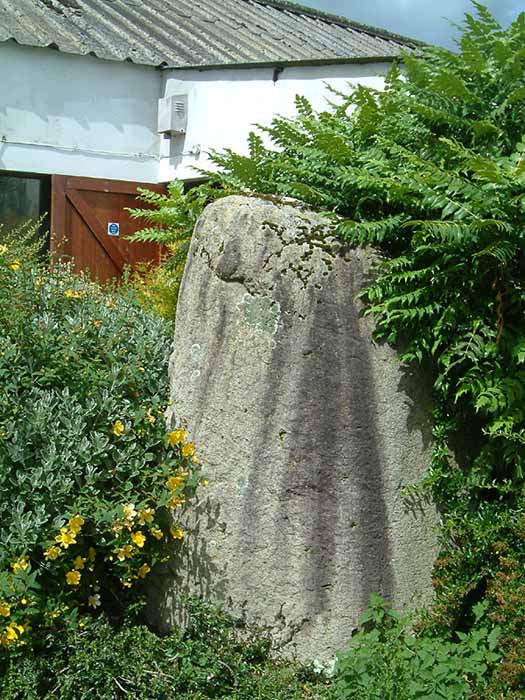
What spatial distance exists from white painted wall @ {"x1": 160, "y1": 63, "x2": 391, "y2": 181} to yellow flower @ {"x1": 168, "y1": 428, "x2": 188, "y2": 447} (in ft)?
13.7

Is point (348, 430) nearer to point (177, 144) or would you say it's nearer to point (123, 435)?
point (123, 435)

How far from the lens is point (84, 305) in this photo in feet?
17.7

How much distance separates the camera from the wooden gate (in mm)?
10992

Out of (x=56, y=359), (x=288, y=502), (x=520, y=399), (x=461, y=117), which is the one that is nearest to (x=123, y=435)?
(x=56, y=359)

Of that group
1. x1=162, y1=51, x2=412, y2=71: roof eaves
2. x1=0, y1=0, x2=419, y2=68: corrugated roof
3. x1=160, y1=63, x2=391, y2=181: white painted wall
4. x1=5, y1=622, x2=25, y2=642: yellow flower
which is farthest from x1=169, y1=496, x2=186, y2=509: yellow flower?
x1=0, y1=0, x2=419, y2=68: corrugated roof

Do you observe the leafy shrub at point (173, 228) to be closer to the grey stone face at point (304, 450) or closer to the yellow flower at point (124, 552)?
the grey stone face at point (304, 450)

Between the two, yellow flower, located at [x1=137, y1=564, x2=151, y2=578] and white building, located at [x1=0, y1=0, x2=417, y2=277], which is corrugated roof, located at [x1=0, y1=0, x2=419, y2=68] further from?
yellow flower, located at [x1=137, y1=564, x2=151, y2=578]

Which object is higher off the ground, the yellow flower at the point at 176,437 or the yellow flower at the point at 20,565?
the yellow flower at the point at 176,437

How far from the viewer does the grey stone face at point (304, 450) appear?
4594 mm

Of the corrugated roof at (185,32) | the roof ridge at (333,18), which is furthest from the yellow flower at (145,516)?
the roof ridge at (333,18)

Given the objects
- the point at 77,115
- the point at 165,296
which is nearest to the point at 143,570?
the point at 165,296

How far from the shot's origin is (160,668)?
4449mm

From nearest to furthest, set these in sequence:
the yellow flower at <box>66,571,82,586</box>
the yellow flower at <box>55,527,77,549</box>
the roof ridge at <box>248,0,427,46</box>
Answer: the yellow flower at <box>55,527,77,549</box> → the yellow flower at <box>66,571,82,586</box> → the roof ridge at <box>248,0,427,46</box>

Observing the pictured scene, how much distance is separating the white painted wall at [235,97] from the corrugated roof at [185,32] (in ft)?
0.61
